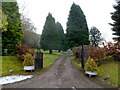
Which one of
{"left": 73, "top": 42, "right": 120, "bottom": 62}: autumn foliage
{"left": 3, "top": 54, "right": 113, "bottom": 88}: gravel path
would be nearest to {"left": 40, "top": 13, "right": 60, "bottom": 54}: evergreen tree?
{"left": 73, "top": 42, "right": 120, "bottom": 62}: autumn foliage

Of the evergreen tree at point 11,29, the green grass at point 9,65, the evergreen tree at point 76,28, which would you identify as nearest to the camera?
the green grass at point 9,65

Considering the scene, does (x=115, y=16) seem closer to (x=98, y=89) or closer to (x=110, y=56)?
(x=110, y=56)

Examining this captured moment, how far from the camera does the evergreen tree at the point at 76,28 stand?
1777 centimetres

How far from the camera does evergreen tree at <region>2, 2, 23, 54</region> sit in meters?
12.0

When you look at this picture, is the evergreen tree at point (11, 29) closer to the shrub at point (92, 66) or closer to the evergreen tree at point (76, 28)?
the evergreen tree at point (76, 28)

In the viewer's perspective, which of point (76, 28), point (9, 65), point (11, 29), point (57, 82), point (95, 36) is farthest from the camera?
point (95, 36)

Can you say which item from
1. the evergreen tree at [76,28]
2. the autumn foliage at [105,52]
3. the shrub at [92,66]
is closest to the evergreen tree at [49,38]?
the evergreen tree at [76,28]

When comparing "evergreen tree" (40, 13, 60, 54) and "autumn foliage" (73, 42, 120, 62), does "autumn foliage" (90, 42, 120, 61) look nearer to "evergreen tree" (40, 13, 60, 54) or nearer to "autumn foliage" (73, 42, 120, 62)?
"autumn foliage" (73, 42, 120, 62)

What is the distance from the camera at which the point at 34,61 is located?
9.40 m

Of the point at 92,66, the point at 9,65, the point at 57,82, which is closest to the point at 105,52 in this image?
the point at 92,66

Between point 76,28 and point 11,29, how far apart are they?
10.5 meters

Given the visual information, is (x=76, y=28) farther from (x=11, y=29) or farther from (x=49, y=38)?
(x=11, y=29)

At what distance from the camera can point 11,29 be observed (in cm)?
1242

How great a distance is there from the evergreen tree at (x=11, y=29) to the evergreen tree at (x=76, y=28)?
29.4 ft
